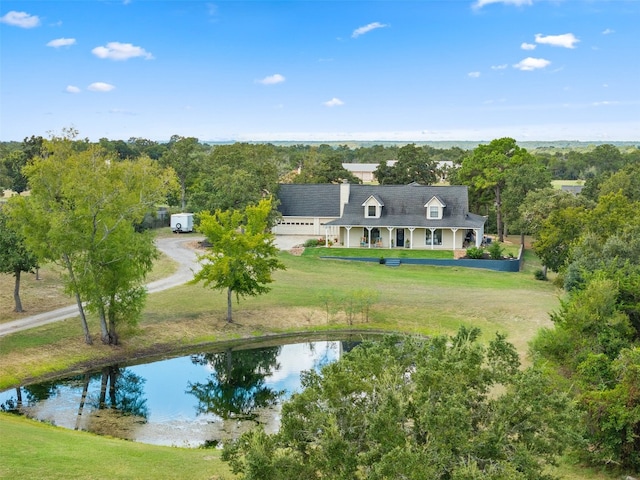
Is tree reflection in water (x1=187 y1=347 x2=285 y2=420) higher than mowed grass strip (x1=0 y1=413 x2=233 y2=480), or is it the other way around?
mowed grass strip (x1=0 y1=413 x2=233 y2=480)

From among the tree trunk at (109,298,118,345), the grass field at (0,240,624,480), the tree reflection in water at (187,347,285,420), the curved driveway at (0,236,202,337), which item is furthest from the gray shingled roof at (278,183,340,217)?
the tree trunk at (109,298,118,345)

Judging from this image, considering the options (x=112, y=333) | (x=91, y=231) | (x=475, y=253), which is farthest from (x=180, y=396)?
(x=475, y=253)

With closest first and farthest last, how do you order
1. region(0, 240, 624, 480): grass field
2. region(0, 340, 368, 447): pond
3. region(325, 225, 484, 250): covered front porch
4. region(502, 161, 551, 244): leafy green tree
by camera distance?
region(0, 240, 624, 480): grass field → region(0, 340, 368, 447): pond → region(325, 225, 484, 250): covered front porch → region(502, 161, 551, 244): leafy green tree

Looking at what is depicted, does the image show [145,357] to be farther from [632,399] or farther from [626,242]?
[626,242]

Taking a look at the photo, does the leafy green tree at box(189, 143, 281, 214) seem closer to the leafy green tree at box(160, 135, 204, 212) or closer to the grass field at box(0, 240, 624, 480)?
the grass field at box(0, 240, 624, 480)

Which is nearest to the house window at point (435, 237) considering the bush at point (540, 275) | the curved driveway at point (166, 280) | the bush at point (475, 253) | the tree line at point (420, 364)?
the bush at point (475, 253)

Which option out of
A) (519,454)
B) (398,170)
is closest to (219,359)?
(519,454)

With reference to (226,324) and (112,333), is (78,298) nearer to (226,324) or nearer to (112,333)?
(112,333)
